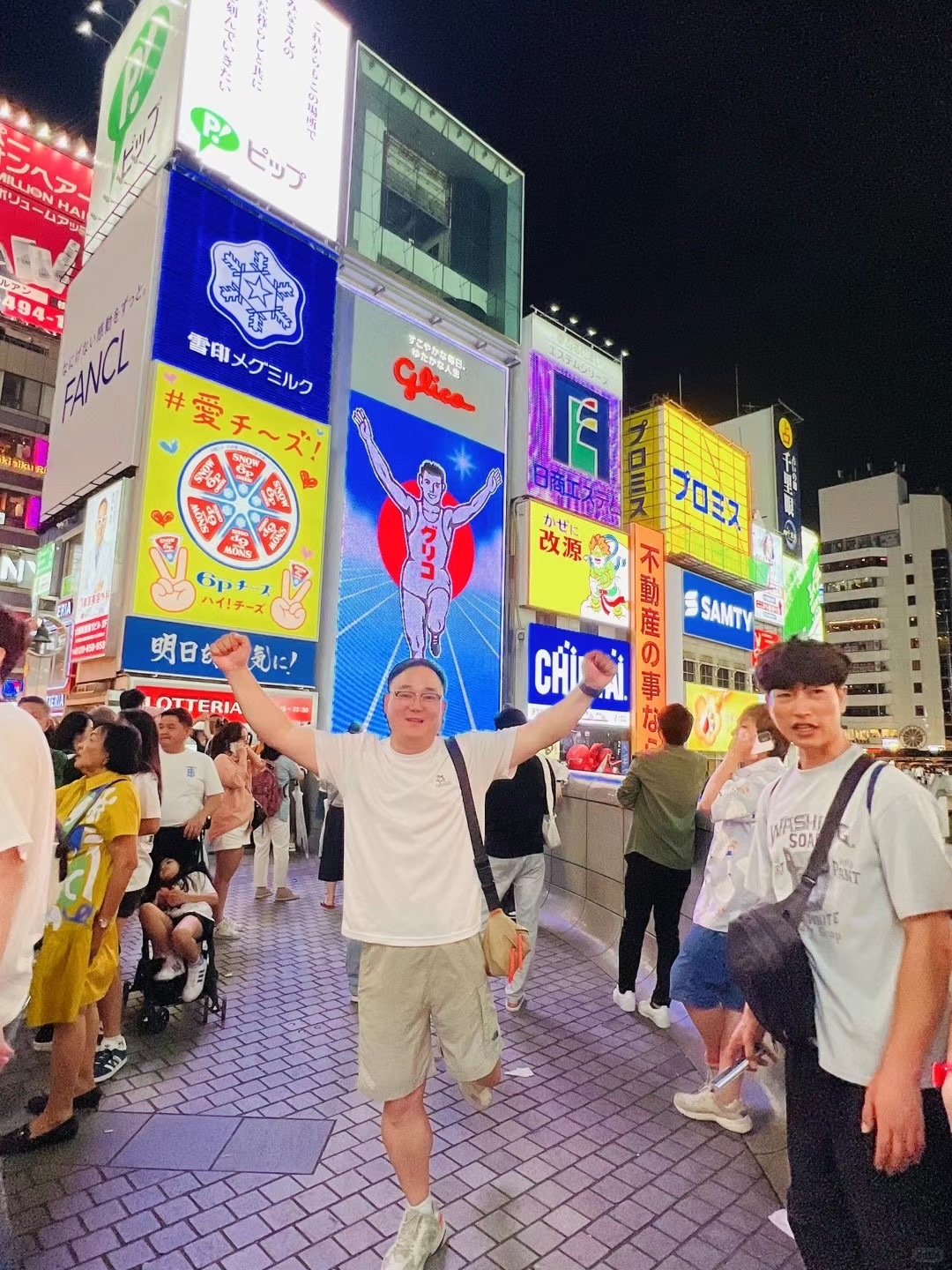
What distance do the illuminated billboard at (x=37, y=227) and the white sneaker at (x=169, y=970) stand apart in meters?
18.6

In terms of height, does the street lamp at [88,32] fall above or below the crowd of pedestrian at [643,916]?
above

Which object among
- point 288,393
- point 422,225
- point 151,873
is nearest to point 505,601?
point 288,393

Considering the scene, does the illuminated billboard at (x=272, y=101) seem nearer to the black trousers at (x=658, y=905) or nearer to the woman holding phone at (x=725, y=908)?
the black trousers at (x=658, y=905)

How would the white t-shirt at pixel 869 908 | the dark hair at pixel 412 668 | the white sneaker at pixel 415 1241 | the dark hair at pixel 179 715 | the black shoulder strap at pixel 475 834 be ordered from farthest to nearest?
1. the dark hair at pixel 179 715
2. the dark hair at pixel 412 668
3. the black shoulder strap at pixel 475 834
4. the white sneaker at pixel 415 1241
5. the white t-shirt at pixel 869 908

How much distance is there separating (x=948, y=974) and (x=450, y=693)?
14.5 meters

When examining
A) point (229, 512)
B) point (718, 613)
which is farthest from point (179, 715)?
point (718, 613)

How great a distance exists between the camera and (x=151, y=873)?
15.4ft

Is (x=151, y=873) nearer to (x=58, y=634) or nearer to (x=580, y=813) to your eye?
(x=580, y=813)

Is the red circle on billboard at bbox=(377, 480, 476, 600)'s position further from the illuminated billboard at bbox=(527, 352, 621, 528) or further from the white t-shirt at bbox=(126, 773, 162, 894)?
the white t-shirt at bbox=(126, 773, 162, 894)

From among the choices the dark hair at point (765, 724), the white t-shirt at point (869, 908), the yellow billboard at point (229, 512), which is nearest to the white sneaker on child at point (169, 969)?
the dark hair at point (765, 724)

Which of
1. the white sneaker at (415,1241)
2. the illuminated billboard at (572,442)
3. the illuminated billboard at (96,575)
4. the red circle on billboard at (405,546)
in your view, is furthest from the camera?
the illuminated billboard at (572,442)

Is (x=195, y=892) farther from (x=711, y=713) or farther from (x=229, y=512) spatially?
(x=711, y=713)

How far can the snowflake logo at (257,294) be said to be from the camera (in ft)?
43.9

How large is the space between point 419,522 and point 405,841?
45.2 ft
